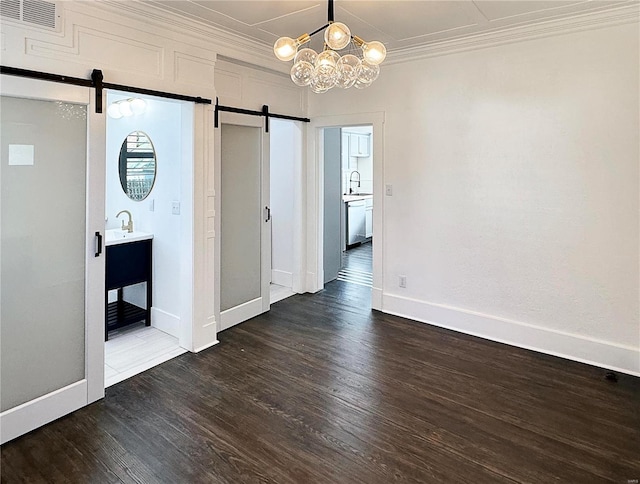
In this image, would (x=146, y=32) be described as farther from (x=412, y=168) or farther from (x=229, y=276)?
Answer: (x=412, y=168)

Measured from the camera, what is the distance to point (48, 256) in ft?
8.52

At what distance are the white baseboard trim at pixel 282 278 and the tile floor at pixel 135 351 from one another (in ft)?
6.54

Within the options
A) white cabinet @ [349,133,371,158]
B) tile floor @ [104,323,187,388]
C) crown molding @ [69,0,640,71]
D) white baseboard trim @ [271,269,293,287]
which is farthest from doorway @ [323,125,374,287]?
tile floor @ [104,323,187,388]

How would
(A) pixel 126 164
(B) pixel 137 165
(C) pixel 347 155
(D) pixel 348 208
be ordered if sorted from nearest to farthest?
(B) pixel 137 165 → (A) pixel 126 164 → (D) pixel 348 208 → (C) pixel 347 155

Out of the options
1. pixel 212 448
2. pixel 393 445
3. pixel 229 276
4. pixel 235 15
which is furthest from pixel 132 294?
pixel 393 445

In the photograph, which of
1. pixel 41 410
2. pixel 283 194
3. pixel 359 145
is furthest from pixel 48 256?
pixel 359 145

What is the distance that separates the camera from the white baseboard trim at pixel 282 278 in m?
5.65

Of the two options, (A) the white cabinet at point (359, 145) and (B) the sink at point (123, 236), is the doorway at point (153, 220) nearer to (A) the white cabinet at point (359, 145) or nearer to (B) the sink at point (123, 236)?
(B) the sink at point (123, 236)

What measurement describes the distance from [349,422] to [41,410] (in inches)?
77.4

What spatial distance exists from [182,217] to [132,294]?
1.41 meters

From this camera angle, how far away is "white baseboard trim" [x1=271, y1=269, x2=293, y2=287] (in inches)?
222

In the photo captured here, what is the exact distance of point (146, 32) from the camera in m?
3.06

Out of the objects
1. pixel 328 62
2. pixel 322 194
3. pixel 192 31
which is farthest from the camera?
pixel 322 194

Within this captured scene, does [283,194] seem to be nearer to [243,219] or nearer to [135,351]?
[243,219]
